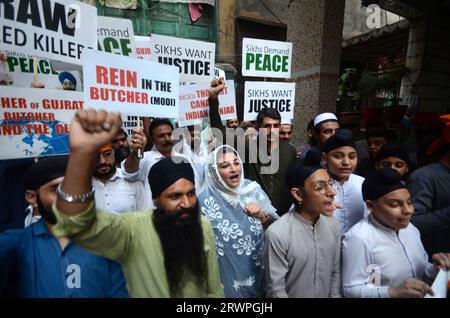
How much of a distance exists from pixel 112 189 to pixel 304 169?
166 centimetres

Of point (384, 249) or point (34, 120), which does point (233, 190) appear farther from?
point (34, 120)

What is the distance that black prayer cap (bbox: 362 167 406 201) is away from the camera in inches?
70.9

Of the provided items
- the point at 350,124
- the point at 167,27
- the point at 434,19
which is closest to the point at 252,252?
the point at 350,124

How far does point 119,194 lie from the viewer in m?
2.55

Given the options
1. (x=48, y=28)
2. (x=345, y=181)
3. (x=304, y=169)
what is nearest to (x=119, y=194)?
(x=48, y=28)

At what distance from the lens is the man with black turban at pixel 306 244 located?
1794 mm

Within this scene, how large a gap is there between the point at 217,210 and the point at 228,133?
4.74 ft

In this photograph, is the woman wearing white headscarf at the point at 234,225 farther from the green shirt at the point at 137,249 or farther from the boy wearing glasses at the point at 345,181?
the boy wearing glasses at the point at 345,181

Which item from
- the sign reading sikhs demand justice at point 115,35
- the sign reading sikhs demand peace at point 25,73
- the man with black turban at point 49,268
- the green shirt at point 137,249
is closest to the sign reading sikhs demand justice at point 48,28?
the sign reading sikhs demand peace at point 25,73

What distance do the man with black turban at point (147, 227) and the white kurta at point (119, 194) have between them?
1.00 metres

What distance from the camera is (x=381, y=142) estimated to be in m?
3.26

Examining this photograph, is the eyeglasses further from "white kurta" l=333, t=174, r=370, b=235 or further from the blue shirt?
the blue shirt

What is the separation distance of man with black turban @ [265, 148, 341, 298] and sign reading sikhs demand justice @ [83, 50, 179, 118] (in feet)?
4.50
